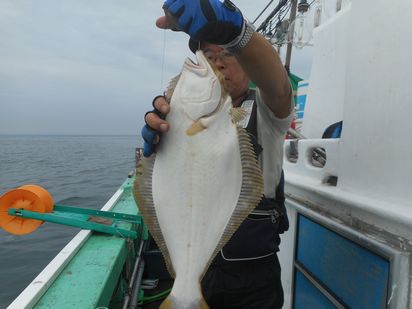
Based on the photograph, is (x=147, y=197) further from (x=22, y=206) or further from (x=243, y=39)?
(x=22, y=206)

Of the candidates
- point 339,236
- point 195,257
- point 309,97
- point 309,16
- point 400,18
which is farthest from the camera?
point 309,16

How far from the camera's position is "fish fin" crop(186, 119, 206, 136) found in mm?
1504

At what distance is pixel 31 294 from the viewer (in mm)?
2373

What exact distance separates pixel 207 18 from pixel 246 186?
75 cm

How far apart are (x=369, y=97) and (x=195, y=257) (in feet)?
4.00

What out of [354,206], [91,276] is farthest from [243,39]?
[91,276]

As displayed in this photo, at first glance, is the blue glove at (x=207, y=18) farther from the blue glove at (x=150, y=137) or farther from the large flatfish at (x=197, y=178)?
the blue glove at (x=150, y=137)

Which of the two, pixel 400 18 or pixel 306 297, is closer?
pixel 400 18

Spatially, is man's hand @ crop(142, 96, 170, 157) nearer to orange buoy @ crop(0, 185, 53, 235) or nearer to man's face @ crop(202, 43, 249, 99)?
man's face @ crop(202, 43, 249, 99)

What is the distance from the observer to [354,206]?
71.5 inches

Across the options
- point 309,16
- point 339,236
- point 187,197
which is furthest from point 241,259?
point 309,16

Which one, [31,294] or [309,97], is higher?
[309,97]

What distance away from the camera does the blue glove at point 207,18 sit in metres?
1.31

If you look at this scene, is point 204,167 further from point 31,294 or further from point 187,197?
point 31,294
